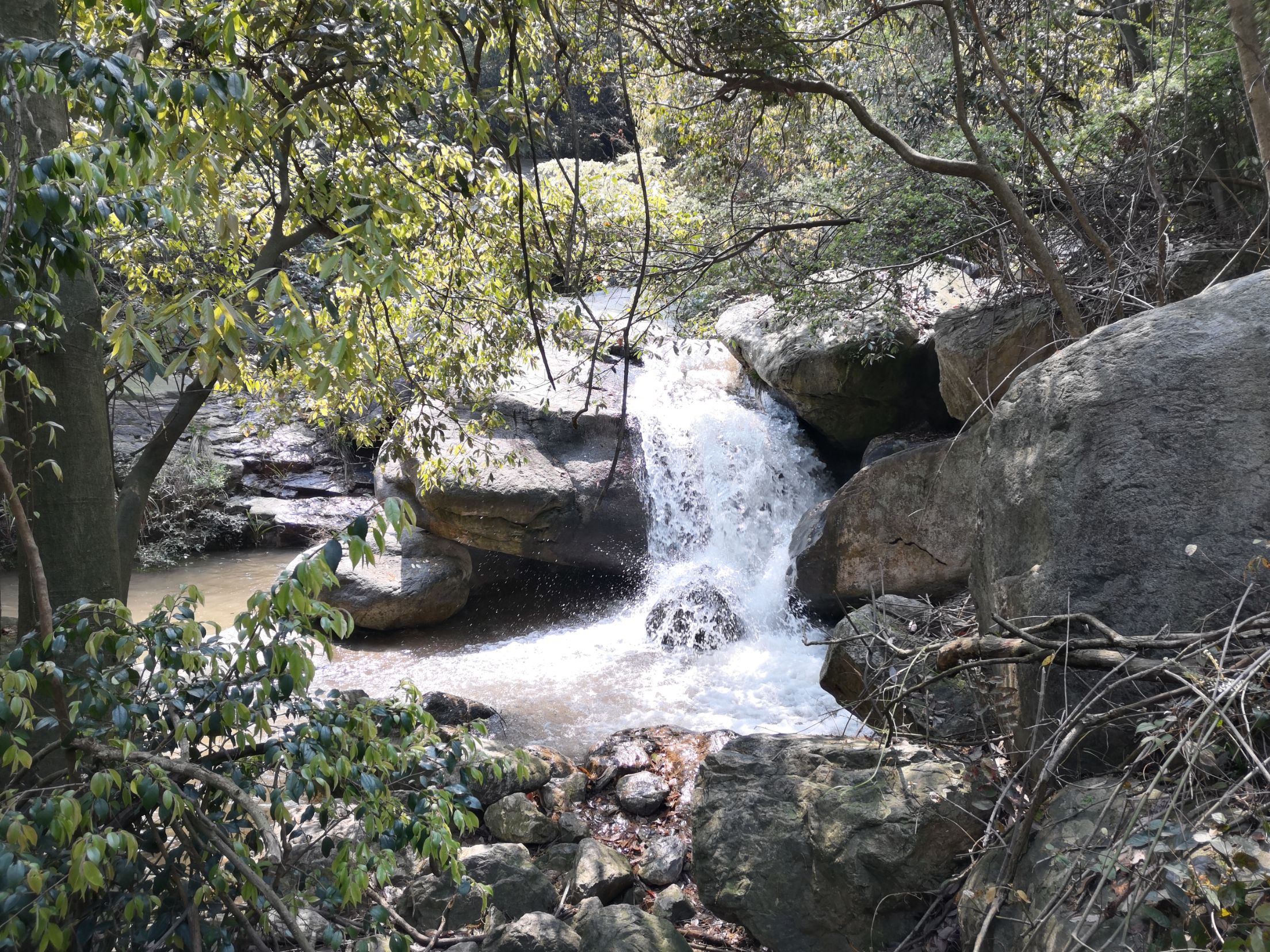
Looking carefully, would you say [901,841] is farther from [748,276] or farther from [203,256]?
[203,256]

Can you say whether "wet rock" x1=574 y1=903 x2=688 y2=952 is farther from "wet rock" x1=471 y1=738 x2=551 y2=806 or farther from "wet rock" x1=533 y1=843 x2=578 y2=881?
"wet rock" x1=471 y1=738 x2=551 y2=806

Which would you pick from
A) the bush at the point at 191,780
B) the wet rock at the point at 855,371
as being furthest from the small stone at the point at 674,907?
the wet rock at the point at 855,371

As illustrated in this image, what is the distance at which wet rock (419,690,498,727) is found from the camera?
695 cm

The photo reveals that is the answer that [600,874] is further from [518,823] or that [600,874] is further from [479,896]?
[518,823]

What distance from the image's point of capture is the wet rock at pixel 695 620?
9.34 m

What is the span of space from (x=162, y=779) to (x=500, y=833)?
3717 millimetres

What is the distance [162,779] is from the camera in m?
1.97

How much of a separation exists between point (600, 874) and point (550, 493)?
5981mm

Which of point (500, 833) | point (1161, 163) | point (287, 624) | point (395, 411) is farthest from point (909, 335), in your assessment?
point (287, 624)

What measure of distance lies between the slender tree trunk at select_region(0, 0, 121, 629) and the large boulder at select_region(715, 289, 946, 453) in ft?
20.1

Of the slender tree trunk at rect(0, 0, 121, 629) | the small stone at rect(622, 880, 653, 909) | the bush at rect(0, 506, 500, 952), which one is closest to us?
the bush at rect(0, 506, 500, 952)

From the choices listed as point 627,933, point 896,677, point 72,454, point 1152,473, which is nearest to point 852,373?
point 1152,473

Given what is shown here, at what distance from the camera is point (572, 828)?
5434 millimetres

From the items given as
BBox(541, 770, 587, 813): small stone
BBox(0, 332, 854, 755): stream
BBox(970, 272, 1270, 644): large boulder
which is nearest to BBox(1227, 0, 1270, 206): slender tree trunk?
BBox(970, 272, 1270, 644): large boulder
